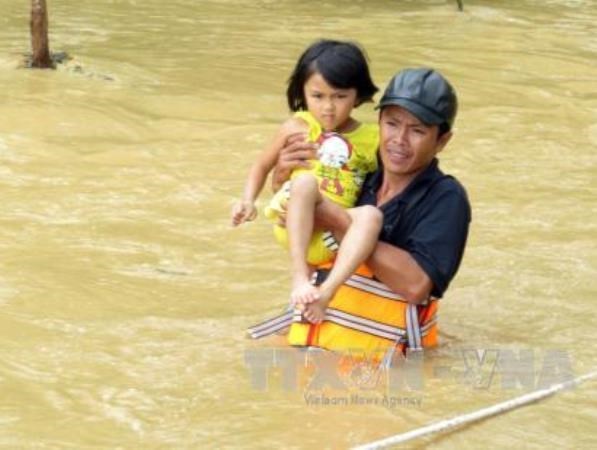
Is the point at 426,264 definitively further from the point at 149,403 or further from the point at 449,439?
the point at 149,403

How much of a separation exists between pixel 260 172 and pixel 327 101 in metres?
0.37

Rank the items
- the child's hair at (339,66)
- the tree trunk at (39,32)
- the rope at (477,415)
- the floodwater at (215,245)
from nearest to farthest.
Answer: the rope at (477,415)
the floodwater at (215,245)
the child's hair at (339,66)
the tree trunk at (39,32)

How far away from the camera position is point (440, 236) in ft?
15.3

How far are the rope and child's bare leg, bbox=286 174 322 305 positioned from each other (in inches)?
22.6

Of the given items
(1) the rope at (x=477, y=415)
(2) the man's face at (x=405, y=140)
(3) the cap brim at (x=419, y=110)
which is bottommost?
(1) the rope at (x=477, y=415)

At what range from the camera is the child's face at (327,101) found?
4.90m

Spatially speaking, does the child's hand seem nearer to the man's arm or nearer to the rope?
the man's arm

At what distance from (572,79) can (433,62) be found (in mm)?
1057

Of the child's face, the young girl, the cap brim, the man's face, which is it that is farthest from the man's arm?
the child's face

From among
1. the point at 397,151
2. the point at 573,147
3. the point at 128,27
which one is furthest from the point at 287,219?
the point at 128,27

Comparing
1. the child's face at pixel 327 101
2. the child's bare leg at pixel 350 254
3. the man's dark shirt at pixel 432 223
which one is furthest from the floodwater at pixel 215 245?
the child's face at pixel 327 101

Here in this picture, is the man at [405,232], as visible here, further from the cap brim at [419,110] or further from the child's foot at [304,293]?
the child's foot at [304,293]

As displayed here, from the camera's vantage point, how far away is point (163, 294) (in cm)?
561

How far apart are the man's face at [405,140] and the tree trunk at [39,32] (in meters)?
5.13
